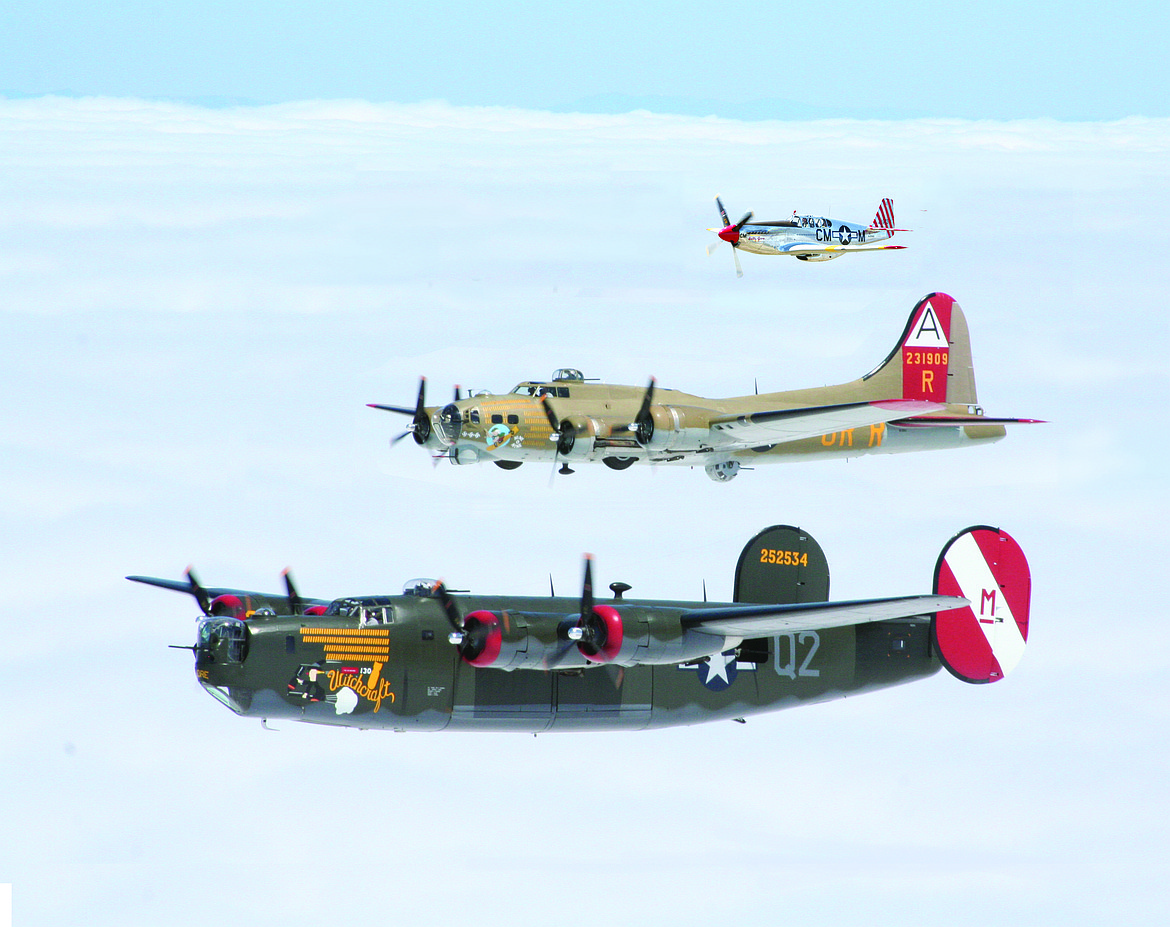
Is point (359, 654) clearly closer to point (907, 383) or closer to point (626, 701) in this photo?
point (626, 701)

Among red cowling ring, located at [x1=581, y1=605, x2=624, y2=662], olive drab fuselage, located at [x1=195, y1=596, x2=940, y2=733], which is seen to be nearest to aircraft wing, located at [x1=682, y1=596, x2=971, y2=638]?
olive drab fuselage, located at [x1=195, y1=596, x2=940, y2=733]

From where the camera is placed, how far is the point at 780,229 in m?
37.0

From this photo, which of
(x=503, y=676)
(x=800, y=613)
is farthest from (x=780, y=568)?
(x=503, y=676)

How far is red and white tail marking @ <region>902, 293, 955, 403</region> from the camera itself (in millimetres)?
40062

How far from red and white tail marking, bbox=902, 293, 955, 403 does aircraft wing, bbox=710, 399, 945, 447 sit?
18.0ft

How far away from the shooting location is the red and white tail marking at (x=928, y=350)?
40062mm

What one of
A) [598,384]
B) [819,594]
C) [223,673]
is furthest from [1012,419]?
[223,673]

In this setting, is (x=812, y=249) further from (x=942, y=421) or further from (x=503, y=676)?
(x=503, y=676)

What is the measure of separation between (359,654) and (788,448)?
12711 mm

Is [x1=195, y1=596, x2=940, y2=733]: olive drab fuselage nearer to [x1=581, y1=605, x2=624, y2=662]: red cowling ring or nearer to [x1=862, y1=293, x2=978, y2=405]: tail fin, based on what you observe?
[x1=581, y1=605, x2=624, y2=662]: red cowling ring

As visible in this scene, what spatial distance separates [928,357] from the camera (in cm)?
4031

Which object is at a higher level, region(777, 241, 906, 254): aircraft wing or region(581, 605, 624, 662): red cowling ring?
region(777, 241, 906, 254): aircraft wing

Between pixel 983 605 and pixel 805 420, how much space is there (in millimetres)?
5201

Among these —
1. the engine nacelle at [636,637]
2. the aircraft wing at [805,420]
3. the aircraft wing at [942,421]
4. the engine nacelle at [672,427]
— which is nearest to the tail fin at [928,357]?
the aircraft wing at [942,421]
